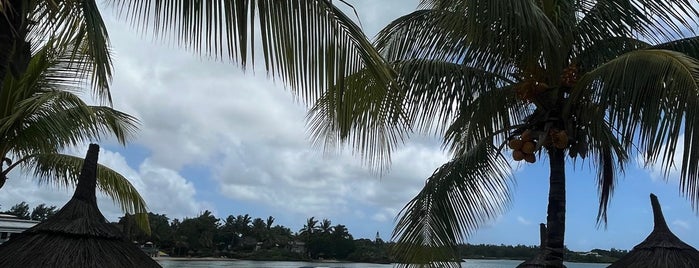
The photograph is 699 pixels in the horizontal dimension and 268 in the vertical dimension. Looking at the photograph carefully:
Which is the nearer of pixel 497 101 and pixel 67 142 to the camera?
pixel 497 101

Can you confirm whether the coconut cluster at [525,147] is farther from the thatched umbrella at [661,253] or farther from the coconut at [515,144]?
the thatched umbrella at [661,253]

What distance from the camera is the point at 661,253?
705cm

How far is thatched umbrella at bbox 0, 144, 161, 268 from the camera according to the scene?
556cm

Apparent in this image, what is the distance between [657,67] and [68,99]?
250 inches

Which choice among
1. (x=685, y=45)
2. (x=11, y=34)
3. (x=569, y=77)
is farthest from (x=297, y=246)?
(x=11, y=34)

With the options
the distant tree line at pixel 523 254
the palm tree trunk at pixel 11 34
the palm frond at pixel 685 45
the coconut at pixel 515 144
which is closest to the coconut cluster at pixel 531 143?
the coconut at pixel 515 144

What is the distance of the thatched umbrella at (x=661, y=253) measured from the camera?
692cm

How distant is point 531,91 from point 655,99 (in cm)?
189

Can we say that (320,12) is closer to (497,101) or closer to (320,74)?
(320,74)

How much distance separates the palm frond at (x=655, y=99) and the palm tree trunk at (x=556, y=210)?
1192 mm

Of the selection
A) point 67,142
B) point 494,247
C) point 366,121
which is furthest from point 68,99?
point 494,247

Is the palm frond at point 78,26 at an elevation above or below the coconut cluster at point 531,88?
below

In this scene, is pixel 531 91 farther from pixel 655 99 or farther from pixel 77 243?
pixel 77 243

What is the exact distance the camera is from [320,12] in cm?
295
